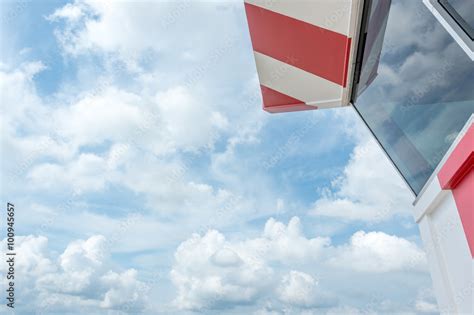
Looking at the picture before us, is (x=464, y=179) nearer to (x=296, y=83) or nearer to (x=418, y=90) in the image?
(x=418, y=90)

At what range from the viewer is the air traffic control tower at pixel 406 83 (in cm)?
129

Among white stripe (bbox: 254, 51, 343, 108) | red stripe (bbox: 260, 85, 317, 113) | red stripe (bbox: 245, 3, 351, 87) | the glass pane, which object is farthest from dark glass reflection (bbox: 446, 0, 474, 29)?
red stripe (bbox: 260, 85, 317, 113)

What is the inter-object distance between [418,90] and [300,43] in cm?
92

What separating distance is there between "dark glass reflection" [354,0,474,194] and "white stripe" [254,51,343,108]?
45cm

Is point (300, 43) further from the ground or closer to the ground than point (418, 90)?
further from the ground

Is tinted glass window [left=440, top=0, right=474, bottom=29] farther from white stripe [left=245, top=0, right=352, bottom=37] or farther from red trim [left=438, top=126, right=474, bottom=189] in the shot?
white stripe [left=245, top=0, right=352, bottom=37]

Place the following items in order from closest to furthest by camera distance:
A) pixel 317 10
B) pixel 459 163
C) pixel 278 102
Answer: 1. pixel 459 163
2. pixel 317 10
3. pixel 278 102

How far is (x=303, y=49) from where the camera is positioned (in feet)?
7.98

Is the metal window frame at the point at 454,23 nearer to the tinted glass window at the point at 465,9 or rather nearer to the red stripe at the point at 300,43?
the tinted glass window at the point at 465,9

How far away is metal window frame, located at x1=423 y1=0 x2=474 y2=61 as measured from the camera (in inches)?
49.9

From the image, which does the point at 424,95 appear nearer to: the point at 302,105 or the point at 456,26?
the point at 456,26

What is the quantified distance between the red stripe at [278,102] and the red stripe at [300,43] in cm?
31

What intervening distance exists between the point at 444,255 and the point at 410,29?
99cm

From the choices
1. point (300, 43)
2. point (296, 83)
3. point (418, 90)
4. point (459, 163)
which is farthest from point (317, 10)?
point (459, 163)
